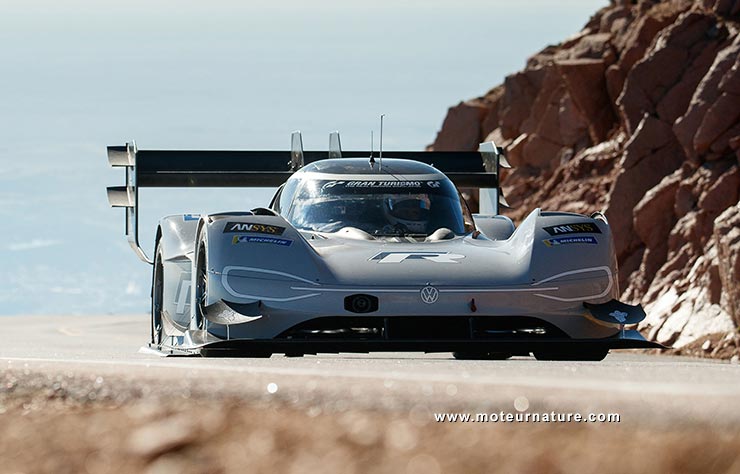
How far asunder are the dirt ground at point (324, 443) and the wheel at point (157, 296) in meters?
9.46

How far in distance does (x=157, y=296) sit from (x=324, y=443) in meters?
10.3

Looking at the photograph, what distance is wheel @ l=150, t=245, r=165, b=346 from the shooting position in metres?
13.1

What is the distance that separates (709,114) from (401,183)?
18.1 m

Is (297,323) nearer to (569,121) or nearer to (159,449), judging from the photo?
(159,449)

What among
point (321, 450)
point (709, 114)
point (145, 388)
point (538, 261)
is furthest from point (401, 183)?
point (709, 114)

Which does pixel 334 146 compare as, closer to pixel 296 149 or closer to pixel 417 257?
pixel 296 149

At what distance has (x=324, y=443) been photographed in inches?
123

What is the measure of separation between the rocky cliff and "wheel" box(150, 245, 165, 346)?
12.0 metres

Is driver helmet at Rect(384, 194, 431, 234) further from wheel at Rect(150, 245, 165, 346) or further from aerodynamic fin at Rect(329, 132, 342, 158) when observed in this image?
aerodynamic fin at Rect(329, 132, 342, 158)

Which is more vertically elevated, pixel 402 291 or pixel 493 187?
pixel 402 291

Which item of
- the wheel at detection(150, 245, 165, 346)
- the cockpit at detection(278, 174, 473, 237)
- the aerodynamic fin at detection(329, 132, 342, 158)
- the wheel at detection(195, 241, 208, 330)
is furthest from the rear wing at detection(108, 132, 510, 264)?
the wheel at detection(195, 241, 208, 330)

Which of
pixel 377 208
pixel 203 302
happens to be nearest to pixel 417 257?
pixel 203 302

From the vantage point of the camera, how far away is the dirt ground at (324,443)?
285 centimetres

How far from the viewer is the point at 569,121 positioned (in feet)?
131
